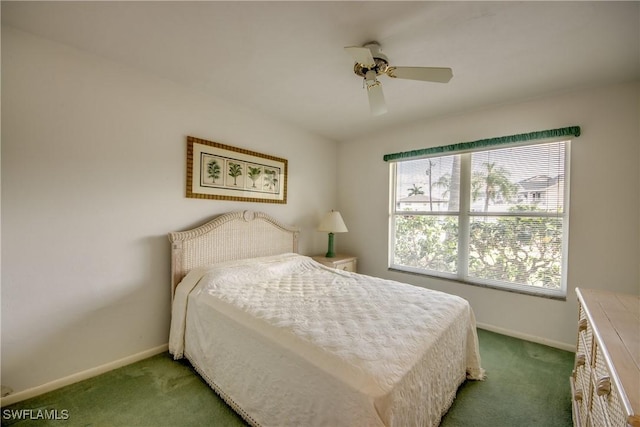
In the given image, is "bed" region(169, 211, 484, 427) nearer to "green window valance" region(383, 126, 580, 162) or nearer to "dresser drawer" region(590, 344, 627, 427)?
"dresser drawer" region(590, 344, 627, 427)

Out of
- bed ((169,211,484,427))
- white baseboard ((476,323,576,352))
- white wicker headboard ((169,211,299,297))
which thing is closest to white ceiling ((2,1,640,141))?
white wicker headboard ((169,211,299,297))

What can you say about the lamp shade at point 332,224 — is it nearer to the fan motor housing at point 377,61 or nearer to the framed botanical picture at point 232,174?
the framed botanical picture at point 232,174

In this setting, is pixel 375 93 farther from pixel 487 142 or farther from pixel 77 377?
pixel 77 377

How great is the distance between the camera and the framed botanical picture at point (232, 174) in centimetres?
243

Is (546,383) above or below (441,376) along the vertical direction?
below

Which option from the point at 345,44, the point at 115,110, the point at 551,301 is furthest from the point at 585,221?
the point at 115,110

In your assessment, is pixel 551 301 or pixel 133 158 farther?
pixel 551 301

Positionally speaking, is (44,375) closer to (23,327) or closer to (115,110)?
(23,327)

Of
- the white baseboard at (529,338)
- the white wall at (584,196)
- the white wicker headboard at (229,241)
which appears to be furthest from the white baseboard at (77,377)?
the white baseboard at (529,338)

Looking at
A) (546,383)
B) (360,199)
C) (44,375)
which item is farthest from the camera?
(360,199)

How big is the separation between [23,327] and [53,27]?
1920mm

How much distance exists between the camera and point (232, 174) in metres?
2.69

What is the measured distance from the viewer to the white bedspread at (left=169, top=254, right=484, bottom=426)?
42.1 inches

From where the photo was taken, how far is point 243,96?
2.55 metres
